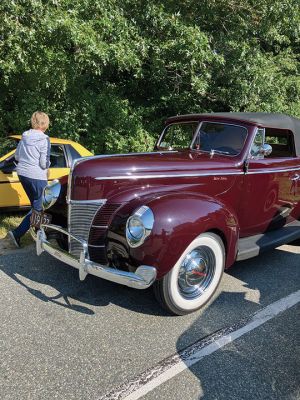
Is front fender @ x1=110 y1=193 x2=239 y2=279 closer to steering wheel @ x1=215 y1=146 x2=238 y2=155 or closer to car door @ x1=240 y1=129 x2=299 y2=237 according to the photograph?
car door @ x1=240 y1=129 x2=299 y2=237

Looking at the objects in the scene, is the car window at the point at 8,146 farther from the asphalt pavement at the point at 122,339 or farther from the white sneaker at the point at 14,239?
the asphalt pavement at the point at 122,339

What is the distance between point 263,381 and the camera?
2791 millimetres

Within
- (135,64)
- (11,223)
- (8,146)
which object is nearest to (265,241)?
(11,223)

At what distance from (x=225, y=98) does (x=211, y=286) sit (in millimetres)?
6841

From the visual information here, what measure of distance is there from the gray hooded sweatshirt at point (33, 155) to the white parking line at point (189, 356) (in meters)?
2.93

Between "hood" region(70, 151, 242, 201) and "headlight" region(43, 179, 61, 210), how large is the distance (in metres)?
0.55

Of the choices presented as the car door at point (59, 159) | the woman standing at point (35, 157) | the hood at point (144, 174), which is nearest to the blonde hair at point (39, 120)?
the woman standing at point (35, 157)

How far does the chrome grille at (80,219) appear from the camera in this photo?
3.76 meters

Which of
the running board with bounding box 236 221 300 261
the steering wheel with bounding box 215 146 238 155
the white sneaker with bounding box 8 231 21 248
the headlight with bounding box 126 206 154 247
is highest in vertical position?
the steering wheel with bounding box 215 146 238 155

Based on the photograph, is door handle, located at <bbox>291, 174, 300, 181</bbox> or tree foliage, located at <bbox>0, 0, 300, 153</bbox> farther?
tree foliage, located at <bbox>0, 0, 300, 153</bbox>

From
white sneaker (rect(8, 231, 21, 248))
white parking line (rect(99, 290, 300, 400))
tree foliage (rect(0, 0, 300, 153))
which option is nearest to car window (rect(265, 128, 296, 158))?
white parking line (rect(99, 290, 300, 400))

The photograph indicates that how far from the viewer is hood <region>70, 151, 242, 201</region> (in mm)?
3781

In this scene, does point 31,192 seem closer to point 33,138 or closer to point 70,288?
point 33,138

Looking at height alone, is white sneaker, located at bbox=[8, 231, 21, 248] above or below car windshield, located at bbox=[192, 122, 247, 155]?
below
